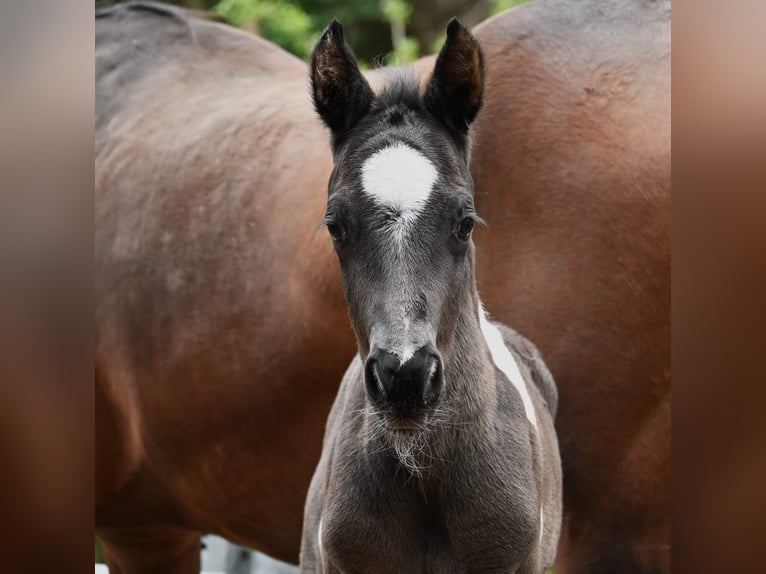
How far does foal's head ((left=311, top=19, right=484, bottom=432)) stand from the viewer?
2.28 m

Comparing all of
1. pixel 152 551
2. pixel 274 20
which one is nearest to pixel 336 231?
pixel 152 551

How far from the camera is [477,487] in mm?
2623

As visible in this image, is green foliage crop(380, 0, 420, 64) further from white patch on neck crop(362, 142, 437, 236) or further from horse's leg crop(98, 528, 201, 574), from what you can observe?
white patch on neck crop(362, 142, 437, 236)

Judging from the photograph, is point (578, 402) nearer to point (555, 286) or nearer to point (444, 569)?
point (555, 286)

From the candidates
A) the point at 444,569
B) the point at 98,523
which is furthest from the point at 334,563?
the point at 98,523

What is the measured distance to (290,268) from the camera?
154 inches

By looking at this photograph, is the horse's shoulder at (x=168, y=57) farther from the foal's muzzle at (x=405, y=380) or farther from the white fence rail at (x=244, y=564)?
the white fence rail at (x=244, y=564)

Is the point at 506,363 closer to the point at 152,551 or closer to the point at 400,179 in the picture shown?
the point at 400,179

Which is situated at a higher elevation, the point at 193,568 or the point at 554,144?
the point at 554,144

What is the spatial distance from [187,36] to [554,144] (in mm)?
2296

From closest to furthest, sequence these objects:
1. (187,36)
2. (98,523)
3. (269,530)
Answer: (269,530), (98,523), (187,36)

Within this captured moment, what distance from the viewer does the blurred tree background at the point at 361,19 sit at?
7586mm

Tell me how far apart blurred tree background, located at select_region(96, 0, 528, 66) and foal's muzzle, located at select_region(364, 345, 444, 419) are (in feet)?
17.2

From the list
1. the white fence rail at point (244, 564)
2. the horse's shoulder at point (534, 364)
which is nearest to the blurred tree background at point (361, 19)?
the white fence rail at point (244, 564)
